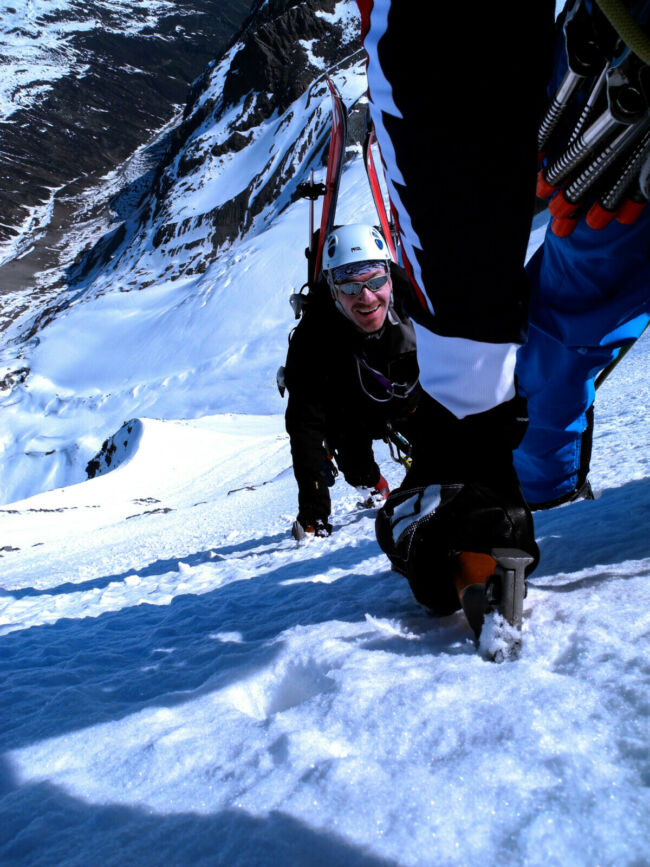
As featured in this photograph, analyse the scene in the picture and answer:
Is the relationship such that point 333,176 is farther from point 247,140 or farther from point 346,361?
point 247,140

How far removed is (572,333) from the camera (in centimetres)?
132

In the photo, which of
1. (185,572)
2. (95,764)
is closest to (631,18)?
(95,764)

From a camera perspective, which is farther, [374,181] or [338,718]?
[374,181]

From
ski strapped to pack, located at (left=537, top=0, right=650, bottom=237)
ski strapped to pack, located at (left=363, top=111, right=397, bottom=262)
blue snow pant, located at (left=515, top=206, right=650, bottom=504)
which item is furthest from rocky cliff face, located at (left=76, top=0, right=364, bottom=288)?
ski strapped to pack, located at (left=537, top=0, right=650, bottom=237)

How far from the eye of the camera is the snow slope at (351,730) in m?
0.56

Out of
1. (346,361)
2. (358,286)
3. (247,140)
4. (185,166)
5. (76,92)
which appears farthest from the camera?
(76,92)

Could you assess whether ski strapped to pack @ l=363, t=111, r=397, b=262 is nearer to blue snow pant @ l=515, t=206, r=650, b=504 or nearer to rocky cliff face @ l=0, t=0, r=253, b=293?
blue snow pant @ l=515, t=206, r=650, b=504

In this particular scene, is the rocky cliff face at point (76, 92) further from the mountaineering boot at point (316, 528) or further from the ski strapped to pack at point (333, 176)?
the mountaineering boot at point (316, 528)

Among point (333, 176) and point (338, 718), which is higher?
point (333, 176)

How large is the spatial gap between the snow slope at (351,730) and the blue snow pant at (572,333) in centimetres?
19

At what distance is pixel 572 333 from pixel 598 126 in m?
0.48

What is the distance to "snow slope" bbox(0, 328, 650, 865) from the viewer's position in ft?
1.85

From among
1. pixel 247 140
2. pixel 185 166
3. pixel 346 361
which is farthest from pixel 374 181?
pixel 185 166

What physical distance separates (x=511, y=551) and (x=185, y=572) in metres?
2.25
